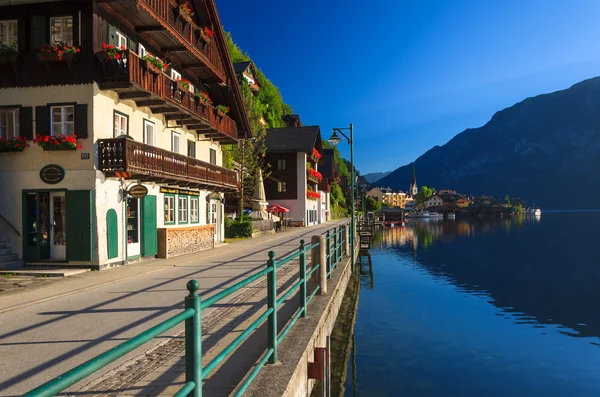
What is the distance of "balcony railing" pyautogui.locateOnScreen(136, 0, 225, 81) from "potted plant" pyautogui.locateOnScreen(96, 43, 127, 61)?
2075mm

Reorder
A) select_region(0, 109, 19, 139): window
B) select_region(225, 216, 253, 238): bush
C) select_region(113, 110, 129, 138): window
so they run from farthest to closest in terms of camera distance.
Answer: select_region(225, 216, 253, 238): bush, select_region(113, 110, 129, 138): window, select_region(0, 109, 19, 139): window

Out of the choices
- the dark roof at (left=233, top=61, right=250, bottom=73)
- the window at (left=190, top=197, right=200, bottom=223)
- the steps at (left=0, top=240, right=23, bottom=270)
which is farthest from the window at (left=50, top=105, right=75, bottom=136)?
the dark roof at (left=233, top=61, right=250, bottom=73)

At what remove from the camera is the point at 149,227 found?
59.8 ft

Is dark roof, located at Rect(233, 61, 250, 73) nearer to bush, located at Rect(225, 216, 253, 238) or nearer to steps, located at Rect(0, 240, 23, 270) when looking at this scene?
bush, located at Rect(225, 216, 253, 238)

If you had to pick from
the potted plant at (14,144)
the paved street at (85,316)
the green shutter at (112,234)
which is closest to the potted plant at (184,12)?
the potted plant at (14,144)

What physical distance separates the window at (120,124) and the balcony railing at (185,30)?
4.02 meters

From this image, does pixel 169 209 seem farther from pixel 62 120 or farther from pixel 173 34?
pixel 173 34

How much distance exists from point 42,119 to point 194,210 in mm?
9492

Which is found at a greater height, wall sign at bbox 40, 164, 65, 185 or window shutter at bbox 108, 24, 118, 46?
window shutter at bbox 108, 24, 118, 46

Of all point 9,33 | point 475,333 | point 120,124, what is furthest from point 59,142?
point 475,333

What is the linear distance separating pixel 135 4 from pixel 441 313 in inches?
656

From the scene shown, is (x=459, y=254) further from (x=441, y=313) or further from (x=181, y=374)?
(x=181, y=374)

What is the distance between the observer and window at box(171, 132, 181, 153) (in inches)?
845

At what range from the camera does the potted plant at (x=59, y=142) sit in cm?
1475
